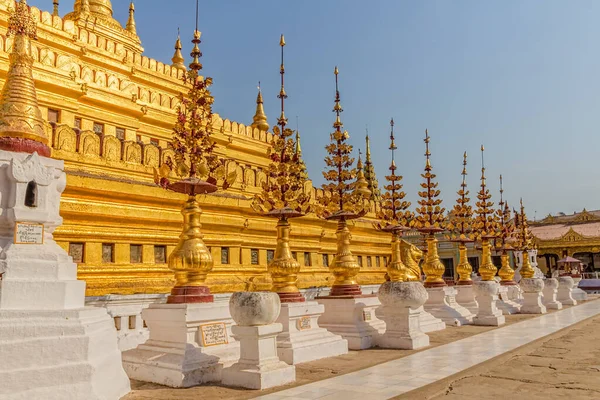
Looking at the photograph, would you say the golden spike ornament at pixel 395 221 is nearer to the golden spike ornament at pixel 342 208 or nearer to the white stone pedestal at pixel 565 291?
the golden spike ornament at pixel 342 208

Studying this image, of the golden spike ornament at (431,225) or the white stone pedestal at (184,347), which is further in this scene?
the golden spike ornament at (431,225)

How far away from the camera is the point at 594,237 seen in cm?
4956

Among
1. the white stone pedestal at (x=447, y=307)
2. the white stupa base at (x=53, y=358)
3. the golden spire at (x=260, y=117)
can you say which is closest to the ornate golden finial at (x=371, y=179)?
the golden spire at (x=260, y=117)

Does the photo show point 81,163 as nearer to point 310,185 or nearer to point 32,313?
point 32,313

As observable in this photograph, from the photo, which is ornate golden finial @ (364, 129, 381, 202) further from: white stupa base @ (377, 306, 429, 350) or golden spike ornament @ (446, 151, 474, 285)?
white stupa base @ (377, 306, 429, 350)

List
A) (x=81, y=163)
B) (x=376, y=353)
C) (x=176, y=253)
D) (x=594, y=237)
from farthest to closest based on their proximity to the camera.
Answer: (x=594, y=237)
(x=81, y=163)
(x=376, y=353)
(x=176, y=253)

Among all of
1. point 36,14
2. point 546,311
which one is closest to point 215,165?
point 36,14

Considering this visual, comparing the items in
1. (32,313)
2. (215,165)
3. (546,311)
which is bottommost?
(546,311)

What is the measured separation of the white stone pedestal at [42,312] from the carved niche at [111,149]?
644 cm

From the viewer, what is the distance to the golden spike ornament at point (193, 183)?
26.0ft

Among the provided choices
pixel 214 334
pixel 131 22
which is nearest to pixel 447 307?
pixel 214 334

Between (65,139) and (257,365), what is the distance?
27.5 feet

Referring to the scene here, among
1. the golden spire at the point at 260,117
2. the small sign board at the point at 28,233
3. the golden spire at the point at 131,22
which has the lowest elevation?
the small sign board at the point at 28,233

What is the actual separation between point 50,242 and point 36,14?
1304 cm
